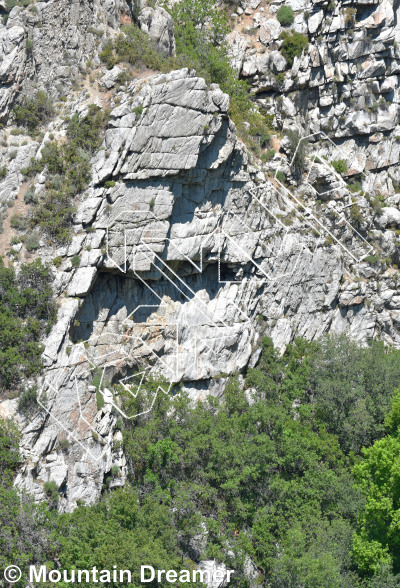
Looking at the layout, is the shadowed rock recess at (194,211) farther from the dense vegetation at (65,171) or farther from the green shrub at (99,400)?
the dense vegetation at (65,171)

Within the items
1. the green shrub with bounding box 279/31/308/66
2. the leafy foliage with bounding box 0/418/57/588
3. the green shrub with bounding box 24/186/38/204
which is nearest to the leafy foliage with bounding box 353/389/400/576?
the leafy foliage with bounding box 0/418/57/588

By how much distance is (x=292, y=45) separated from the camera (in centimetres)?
4622

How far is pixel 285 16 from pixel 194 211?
17.3m

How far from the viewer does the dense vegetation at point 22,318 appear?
31531 mm

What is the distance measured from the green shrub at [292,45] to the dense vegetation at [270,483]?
18.7 meters

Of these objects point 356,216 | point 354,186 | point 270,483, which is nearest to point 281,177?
point 354,186

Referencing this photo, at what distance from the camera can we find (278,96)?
153 ft

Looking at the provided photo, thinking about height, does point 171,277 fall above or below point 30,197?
below

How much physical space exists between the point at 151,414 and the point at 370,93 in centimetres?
2434

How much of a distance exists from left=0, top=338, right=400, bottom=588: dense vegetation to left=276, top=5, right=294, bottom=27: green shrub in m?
21.0

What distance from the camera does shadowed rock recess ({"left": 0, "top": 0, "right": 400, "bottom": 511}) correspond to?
110 feet

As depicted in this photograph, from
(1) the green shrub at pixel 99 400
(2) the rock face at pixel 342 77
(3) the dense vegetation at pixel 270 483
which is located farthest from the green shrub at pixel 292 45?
(1) the green shrub at pixel 99 400

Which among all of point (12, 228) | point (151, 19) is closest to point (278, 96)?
point (151, 19)

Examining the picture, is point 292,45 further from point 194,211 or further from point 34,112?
point 34,112
